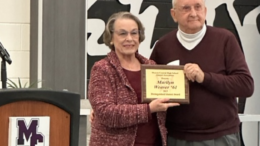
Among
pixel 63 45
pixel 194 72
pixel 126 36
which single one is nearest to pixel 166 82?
pixel 194 72

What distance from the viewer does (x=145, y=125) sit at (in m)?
2.11

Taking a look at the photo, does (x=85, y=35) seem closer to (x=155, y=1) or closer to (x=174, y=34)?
(x=155, y=1)

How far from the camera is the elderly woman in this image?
2.01 meters

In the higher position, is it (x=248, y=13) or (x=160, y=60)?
(x=248, y=13)

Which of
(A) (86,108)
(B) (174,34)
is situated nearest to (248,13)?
(A) (86,108)

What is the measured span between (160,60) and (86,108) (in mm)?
1374

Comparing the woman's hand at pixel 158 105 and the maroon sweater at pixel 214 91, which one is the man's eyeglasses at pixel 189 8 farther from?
the woman's hand at pixel 158 105

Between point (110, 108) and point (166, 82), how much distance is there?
312 mm

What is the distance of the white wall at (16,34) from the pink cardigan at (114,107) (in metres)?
1.64

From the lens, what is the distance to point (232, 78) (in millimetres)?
2088

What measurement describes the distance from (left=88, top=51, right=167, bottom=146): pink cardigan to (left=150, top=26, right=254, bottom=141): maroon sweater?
0.51 ft

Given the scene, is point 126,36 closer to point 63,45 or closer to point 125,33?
point 125,33

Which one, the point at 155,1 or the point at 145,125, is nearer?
the point at 145,125

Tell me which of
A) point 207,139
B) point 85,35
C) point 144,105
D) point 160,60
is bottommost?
point 207,139
